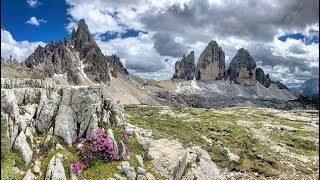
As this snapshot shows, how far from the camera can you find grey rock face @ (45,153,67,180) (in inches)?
1484

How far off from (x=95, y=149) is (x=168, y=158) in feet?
37.7

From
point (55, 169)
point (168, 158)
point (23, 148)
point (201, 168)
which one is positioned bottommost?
point (201, 168)

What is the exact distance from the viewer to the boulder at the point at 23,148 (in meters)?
37.8

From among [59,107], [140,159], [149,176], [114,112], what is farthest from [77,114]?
[149,176]

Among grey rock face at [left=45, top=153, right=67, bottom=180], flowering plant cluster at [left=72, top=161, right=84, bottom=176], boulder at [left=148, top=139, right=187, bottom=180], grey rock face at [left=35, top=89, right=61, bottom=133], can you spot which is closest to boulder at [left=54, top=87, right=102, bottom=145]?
grey rock face at [left=35, top=89, right=61, bottom=133]

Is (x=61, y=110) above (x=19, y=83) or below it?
below

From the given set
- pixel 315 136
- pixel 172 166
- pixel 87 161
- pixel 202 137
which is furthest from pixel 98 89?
pixel 315 136

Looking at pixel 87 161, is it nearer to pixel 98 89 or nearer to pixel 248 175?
pixel 98 89

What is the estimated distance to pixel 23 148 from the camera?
38000 mm

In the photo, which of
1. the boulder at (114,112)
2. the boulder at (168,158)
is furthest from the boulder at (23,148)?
the boulder at (168,158)

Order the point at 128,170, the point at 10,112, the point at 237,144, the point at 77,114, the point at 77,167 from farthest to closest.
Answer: the point at 237,144
the point at 77,114
the point at 128,170
the point at 77,167
the point at 10,112

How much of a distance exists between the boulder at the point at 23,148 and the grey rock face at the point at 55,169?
86.2 inches

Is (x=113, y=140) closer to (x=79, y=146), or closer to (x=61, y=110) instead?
(x=79, y=146)

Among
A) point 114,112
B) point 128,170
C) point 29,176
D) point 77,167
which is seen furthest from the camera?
point 114,112
